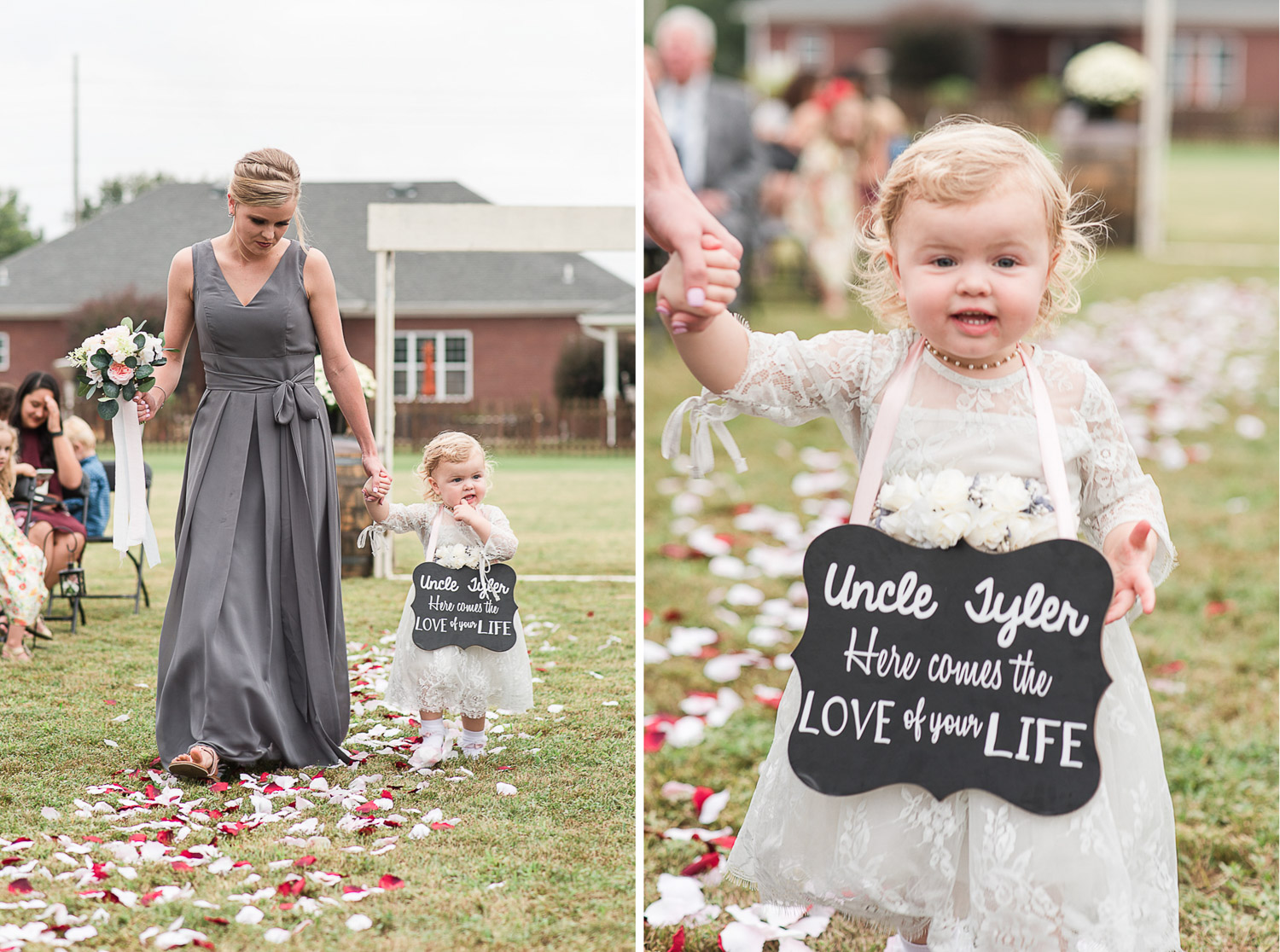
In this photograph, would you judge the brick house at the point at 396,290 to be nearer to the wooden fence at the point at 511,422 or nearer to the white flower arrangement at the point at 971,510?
the wooden fence at the point at 511,422

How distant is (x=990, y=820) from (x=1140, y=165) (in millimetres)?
18466

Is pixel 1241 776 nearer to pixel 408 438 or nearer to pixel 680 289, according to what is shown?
Answer: pixel 680 289

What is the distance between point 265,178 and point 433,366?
5240mm

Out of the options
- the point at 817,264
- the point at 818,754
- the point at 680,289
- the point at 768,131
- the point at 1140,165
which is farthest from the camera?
the point at 1140,165

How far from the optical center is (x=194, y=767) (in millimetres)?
3395

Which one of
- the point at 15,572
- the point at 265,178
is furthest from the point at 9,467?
the point at 265,178

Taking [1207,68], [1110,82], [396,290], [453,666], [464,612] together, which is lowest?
[453,666]

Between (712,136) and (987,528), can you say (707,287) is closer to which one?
(987,528)

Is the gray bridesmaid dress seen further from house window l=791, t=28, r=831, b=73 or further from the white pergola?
house window l=791, t=28, r=831, b=73

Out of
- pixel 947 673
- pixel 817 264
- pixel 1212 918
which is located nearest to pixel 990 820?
pixel 947 673

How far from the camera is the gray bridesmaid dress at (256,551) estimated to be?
3578 mm

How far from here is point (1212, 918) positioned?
10.2 ft

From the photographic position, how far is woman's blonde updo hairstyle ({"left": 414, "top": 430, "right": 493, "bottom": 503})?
3.65 m

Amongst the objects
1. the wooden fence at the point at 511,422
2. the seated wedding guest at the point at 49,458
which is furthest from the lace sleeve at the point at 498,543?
the seated wedding guest at the point at 49,458
